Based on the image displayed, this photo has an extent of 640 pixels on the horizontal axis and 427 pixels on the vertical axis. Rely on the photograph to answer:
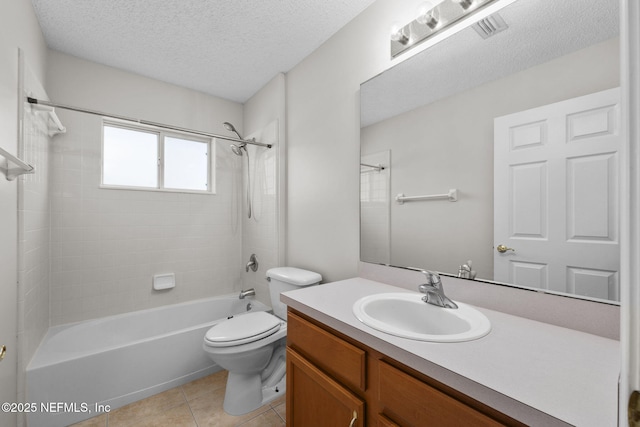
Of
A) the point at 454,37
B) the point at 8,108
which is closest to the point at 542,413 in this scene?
the point at 454,37

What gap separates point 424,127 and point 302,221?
1.16 m

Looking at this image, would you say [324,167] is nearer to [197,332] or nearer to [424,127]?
[424,127]

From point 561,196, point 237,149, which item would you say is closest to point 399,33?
point 561,196

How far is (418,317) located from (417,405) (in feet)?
1.50

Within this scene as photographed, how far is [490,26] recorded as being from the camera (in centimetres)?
114

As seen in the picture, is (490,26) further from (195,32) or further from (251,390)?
(251,390)

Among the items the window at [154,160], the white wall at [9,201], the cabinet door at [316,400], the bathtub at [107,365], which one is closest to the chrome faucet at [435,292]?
the cabinet door at [316,400]

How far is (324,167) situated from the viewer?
1.96 m

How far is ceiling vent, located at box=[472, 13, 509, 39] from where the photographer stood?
111cm

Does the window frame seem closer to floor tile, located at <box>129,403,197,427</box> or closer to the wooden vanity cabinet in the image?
floor tile, located at <box>129,403,197,427</box>

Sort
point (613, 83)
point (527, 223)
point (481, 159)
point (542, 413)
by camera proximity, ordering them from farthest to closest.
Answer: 1. point (481, 159)
2. point (527, 223)
3. point (613, 83)
4. point (542, 413)

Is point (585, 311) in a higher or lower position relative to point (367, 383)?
higher

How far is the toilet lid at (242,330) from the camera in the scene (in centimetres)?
167

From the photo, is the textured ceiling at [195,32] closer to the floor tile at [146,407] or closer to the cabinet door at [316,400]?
the cabinet door at [316,400]
